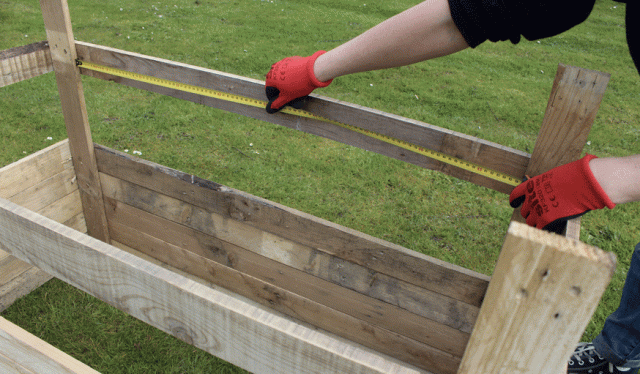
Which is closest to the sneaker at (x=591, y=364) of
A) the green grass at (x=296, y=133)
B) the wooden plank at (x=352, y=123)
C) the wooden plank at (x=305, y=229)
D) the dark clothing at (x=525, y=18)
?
the green grass at (x=296, y=133)

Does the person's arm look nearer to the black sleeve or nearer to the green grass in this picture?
the black sleeve

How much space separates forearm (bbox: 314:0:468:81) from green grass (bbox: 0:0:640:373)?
205cm

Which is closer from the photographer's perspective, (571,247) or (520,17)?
(571,247)

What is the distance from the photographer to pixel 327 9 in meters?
10.2

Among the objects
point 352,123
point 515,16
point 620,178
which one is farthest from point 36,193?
point 620,178

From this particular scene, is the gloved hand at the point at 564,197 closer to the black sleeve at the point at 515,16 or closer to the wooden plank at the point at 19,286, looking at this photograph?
the black sleeve at the point at 515,16

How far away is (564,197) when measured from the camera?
4.69 ft

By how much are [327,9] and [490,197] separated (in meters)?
7.14

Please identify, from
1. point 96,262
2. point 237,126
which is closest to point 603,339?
point 96,262

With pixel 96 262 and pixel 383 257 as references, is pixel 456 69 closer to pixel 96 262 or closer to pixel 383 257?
pixel 383 257

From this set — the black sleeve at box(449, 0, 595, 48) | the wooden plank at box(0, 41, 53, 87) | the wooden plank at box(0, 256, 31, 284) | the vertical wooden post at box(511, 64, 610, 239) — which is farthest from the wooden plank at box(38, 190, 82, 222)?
the vertical wooden post at box(511, 64, 610, 239)

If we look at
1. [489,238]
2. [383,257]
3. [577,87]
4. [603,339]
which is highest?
[577,87]

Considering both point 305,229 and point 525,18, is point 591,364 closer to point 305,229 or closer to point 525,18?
point 305,229

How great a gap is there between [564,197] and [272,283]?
1.76 meters
